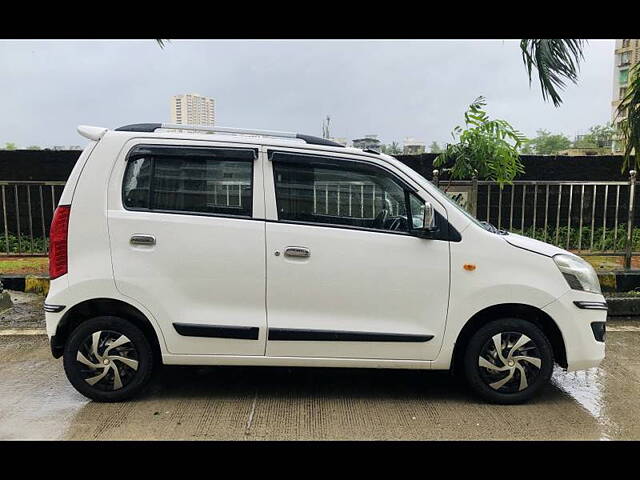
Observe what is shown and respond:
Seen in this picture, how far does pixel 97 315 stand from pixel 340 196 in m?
1.96

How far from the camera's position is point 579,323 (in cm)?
395

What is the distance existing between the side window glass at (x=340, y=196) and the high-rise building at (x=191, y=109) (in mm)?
1718

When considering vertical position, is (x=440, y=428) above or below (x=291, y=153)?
below

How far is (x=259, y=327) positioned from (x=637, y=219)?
857 cm

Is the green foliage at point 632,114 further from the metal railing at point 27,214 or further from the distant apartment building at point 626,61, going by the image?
the metal railing at point 27,214

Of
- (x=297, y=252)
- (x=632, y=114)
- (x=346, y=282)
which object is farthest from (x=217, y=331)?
(x=632, y=114)

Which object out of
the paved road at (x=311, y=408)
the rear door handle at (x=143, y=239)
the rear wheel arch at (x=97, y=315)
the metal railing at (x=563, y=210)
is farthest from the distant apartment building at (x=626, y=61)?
the rear wheel arch at (x=97, y=315)

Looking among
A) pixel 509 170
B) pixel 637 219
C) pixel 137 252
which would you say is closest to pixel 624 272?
pixel 509 170

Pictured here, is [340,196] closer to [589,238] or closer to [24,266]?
[589,238]

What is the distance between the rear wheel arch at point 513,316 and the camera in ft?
13.1

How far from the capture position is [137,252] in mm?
3859

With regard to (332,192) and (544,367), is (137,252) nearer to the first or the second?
(332,192)
